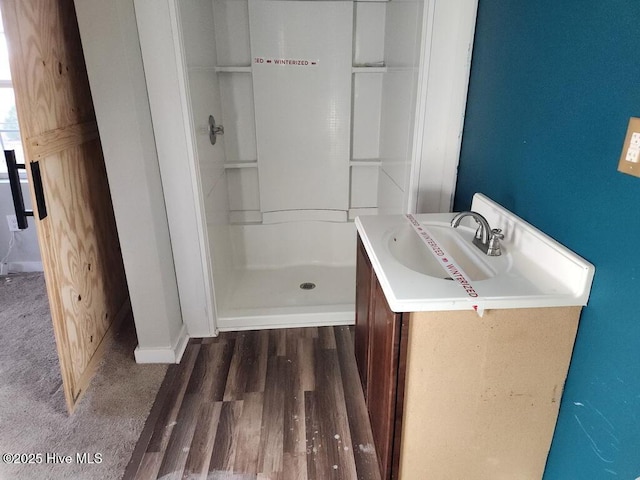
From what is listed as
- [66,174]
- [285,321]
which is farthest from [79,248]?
[285,321]

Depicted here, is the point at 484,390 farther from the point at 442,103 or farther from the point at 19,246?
the point at 19,246

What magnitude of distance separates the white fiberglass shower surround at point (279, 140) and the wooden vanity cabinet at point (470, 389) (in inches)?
39.7

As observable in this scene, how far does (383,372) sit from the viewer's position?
4.43 feet

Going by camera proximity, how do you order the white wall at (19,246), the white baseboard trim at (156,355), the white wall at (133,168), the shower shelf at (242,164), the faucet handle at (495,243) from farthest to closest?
1. the white wall at (19,246)
2. the shower shelf at (242,164)
3. the white baseboard trim at (156,355)
4. the white wall at (133,168)
5. the faucet handle at (495,243)

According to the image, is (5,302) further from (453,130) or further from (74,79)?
(453,130)

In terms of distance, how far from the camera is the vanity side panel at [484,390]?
1.20 m

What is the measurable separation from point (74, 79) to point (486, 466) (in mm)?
2224

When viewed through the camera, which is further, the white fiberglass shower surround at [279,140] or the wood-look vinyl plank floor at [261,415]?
the white fiberglass shower surround at [279,140]

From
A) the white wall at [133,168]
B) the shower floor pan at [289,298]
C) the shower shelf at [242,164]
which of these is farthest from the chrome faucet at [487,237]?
the shower shelf at [242,164]

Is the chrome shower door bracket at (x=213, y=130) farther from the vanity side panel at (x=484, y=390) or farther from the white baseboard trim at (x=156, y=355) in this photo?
the vanity side panel at (x=484, y=390)

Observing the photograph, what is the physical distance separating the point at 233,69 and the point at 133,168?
116cm

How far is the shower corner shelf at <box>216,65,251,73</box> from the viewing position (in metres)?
2.69

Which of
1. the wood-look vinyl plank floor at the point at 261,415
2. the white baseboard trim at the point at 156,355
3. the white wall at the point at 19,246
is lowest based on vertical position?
the wood-look vinyl plank floor at the point at 261,415

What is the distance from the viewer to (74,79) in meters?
1.94
